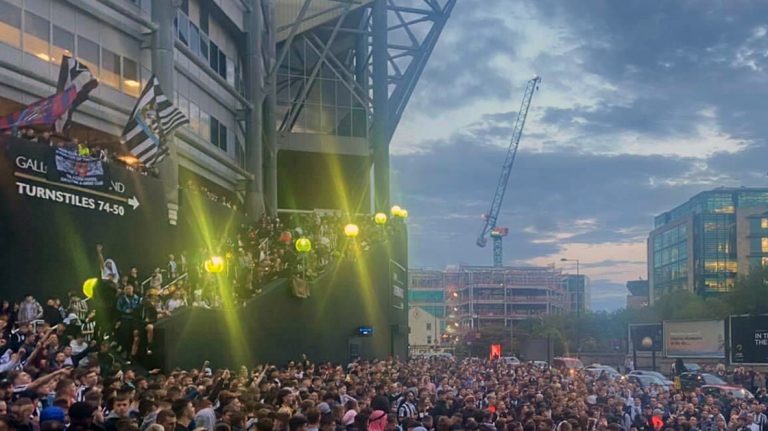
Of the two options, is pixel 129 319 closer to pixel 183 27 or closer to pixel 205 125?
pixel 183 27

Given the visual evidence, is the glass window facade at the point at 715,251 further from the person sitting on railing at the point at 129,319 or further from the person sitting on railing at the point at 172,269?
Result: the person sitting on railing at the point at 129,319

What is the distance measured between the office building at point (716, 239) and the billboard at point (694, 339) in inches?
3150

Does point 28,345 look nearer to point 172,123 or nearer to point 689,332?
point 172,123

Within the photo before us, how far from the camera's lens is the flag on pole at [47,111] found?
19562 mm

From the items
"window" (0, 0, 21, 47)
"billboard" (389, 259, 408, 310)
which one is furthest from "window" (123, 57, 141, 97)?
"billboard" (389, 259, 408, 310)

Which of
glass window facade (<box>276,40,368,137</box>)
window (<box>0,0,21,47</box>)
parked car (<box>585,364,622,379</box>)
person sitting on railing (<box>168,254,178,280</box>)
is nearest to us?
window (<box>0,0,21,47</box>)

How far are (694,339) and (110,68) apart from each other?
29568 mm

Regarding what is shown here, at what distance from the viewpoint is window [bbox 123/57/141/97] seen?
93.6ft

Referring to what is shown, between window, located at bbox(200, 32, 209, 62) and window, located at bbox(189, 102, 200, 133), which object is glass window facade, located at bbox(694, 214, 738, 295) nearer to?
window, located at bbox(200, 32, 209, 62)

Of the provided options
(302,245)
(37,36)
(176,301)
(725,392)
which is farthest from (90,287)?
(725,392)

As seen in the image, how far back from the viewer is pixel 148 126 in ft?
77.0

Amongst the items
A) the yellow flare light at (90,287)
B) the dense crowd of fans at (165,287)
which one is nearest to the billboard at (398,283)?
the dense crowd of fans at (165,287)

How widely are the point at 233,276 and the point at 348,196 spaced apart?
35.3m

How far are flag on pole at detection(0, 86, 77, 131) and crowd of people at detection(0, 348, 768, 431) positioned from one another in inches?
226
